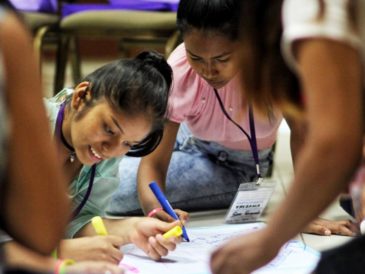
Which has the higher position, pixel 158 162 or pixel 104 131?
pixel 104 131

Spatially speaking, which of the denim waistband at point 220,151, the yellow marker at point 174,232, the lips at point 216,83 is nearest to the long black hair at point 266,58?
the yellow marker at point 174,232

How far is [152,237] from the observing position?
5.54ft

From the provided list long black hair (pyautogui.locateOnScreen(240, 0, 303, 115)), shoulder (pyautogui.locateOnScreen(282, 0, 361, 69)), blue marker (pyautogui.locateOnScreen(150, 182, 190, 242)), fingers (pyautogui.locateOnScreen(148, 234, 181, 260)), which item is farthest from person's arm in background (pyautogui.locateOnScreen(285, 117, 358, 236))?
shoulder (pyautogui.locateOnScreen(282, 0, 361, 69))

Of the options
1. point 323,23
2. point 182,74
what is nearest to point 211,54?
point 182,74

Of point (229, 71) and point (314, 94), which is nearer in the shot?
point (314, 94)

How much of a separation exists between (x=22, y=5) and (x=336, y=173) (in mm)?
2251

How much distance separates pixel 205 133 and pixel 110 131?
25.1 inches

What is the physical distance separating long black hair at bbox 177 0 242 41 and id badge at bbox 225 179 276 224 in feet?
1.39

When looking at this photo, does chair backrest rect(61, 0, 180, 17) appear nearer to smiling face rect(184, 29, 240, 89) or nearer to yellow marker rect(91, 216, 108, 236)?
smiling face rect(184, 29, 240, 89)

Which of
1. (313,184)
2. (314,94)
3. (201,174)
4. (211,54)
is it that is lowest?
(201,174)

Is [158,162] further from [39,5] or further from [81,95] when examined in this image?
[39,5]

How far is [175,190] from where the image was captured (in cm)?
229

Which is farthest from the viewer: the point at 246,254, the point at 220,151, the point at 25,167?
the point at 220,151

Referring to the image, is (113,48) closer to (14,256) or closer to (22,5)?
(22,5)
